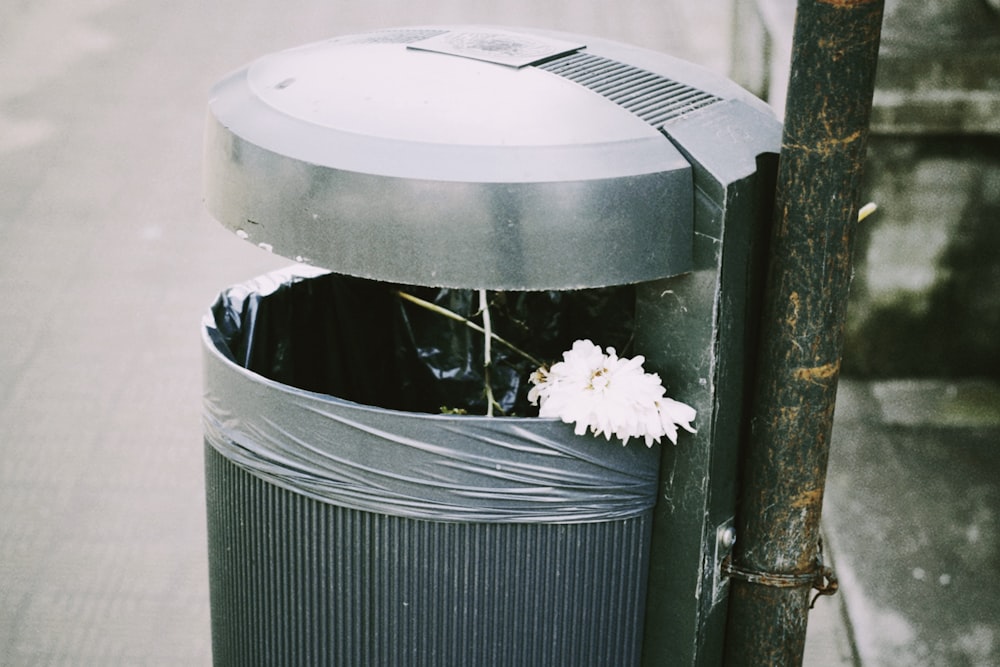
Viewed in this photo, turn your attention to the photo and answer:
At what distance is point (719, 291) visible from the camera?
5.96 feet

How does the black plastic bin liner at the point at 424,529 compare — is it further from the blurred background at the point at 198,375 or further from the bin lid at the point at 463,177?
the blurred background at the point at 198,375

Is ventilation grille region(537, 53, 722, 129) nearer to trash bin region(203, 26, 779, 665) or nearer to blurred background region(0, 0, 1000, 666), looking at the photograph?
trash bin region(203, 26, 779, 665)

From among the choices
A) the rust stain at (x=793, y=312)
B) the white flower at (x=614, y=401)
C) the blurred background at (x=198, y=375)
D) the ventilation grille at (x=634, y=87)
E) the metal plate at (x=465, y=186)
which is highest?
the ventilation grille at (x=634, y=87)

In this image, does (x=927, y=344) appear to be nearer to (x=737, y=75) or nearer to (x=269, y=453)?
(x=737, y=75)

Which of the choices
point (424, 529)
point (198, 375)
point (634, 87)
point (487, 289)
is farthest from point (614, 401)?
point (198, 375)

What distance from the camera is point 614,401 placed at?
1.82 m

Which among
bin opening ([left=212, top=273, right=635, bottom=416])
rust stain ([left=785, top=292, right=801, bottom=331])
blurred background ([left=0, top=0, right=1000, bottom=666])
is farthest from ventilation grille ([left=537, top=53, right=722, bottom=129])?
blurred background ([left=0, top=0, right=1000, bottom=666])

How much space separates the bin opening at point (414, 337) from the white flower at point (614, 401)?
59cm

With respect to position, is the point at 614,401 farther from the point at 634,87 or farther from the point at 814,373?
the point at 634,87

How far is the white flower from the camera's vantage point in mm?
1816

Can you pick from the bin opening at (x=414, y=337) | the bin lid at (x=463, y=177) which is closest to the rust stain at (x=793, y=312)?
the bin lid at (x=463, y=177)

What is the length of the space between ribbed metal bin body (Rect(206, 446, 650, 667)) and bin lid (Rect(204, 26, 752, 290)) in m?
0.41

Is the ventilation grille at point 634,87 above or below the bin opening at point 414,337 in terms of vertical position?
above

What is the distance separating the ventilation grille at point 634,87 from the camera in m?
1.88
